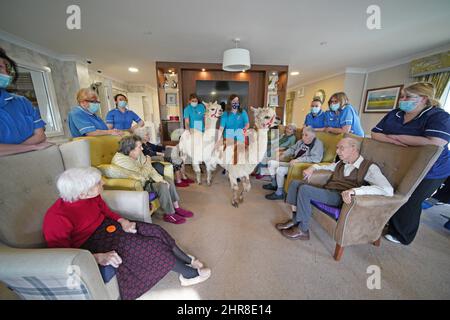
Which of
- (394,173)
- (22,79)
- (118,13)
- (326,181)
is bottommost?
(326,181)

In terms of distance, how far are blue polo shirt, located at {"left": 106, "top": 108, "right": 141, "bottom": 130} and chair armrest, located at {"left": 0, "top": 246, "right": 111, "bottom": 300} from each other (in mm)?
2417

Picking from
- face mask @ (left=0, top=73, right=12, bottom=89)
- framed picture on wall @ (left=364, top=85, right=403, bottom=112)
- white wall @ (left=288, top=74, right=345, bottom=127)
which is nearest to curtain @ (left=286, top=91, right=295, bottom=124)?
white wall @ (left=288, top=74, right=345, bottom=127)

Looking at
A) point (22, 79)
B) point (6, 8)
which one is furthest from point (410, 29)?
point (22, 79)

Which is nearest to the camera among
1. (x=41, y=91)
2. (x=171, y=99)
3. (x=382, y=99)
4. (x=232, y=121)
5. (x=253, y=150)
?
(x=253, y=150)

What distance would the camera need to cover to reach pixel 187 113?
130 inches

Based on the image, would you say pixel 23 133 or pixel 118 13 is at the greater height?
pixel 118 13

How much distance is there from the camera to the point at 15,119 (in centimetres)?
122

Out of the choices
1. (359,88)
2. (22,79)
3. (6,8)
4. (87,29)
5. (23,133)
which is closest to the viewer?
(23,133)

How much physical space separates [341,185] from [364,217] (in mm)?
338

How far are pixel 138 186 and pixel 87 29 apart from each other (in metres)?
2.73

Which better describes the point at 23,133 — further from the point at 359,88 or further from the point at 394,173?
the point at 359,88

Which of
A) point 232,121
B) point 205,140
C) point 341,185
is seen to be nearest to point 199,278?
point 341,185

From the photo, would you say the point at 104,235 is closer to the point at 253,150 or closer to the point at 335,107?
the point at 253,150

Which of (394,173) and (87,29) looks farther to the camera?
(87,29)
